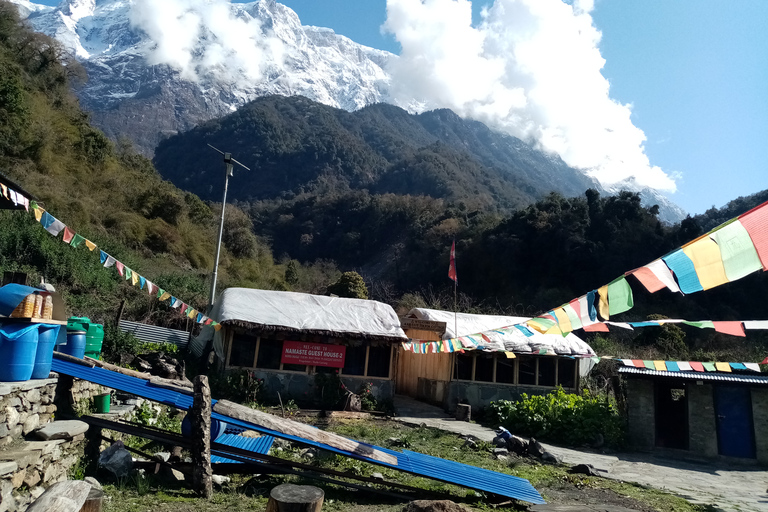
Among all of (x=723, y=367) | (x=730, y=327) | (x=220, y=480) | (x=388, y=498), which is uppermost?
(x=730, y=327)

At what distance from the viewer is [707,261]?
14.8ft

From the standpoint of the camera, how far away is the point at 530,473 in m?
8.66

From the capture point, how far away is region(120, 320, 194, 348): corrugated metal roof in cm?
Answer: 1697

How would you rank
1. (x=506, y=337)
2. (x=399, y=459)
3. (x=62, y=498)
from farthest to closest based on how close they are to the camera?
(x=506, y=337) < (x=399, y=459) < (x=62, y=498)

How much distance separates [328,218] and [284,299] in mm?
41857

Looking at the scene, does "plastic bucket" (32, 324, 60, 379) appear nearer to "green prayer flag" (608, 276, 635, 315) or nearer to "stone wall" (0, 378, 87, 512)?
"stone wall" (0, 378, 87, 512)

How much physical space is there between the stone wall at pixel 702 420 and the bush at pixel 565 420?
1690 mm

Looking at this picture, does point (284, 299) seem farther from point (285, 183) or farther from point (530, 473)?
point (285, 183)

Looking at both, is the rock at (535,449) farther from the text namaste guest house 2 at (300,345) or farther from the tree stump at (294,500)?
the tree stump at (294,500)

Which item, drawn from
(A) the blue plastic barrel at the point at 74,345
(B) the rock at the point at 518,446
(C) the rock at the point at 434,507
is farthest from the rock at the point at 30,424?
(B) the rock at the point at 518,446

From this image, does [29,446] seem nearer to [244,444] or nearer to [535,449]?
[244,444]

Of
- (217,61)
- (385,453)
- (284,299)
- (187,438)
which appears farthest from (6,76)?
(217,61)

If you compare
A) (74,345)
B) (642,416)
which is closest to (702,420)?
(642,416)

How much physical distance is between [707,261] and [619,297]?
1345 mm
